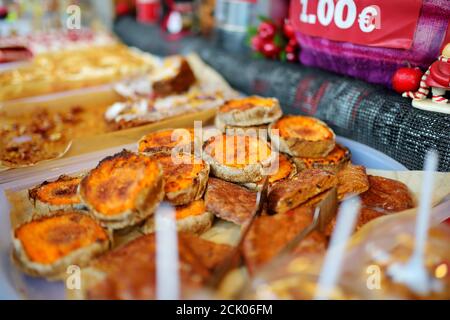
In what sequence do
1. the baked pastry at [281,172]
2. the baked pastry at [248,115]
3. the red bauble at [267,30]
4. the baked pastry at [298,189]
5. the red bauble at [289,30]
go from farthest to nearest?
1. the red bauble at [267,30]
2. the red bauble at [289,30]
3. the baked pastry at [248,115]
4. the baked pastry at [281,172]
5. the baked pastry at [298,189]

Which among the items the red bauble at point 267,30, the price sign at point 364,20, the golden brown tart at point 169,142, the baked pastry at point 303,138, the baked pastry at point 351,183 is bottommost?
the baked pastry at point 351,183

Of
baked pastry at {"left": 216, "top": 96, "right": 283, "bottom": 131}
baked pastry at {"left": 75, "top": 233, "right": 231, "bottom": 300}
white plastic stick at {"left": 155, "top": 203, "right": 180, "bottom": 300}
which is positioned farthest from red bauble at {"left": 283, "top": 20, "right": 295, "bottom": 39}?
white plastic stick at {"left": 155, "top": 203, "right": 180, "bottom": 300}

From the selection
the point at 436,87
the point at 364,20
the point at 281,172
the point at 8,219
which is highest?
the point at 364,20

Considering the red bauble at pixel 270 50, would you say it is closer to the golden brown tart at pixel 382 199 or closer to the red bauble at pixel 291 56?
the red bauble at pixel 291 56

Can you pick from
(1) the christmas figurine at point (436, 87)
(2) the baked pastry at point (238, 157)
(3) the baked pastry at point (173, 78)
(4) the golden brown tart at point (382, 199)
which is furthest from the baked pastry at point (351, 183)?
(3) the baked pastry at point (173, 78)

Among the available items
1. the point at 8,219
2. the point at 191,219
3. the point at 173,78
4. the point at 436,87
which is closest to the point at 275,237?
the point at 191,219

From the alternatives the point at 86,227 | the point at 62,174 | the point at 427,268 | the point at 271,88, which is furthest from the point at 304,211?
the point at 271,88

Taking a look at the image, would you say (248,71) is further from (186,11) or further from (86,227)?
(86,227)

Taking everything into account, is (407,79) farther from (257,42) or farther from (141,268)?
(141,268)
